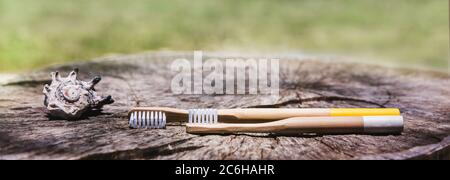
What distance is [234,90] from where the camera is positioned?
2520 millimetres

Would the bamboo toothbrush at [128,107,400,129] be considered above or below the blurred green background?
below

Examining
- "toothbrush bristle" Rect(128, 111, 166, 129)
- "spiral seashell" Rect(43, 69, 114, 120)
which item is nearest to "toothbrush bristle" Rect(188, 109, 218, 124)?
"toothbrush bristle" Rect(128, 111, 166, 129)

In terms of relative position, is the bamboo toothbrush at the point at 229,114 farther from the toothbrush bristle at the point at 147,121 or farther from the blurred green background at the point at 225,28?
the blurred green background at the point at 225,28

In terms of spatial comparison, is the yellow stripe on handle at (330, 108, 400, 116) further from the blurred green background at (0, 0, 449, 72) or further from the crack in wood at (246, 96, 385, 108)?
the blurred green background at (0, 0, 449, 72)

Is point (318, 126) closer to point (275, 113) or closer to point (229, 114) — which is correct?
point (275, 113)

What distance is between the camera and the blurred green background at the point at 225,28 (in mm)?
4582

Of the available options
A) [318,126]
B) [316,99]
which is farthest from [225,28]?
[318,126]

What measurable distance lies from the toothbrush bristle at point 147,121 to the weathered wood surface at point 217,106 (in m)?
0.03

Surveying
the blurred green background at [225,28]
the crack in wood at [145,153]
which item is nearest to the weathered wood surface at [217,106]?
the crack in wood at [145,153]

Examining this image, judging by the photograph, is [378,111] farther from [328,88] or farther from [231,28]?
[231,28]

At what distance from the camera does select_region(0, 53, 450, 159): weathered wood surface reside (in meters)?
1.72

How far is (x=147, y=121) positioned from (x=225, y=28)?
3254 millimetres

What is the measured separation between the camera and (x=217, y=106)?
7.46ft

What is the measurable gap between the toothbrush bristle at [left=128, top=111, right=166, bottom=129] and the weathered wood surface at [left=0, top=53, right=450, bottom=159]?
0.09 ft
